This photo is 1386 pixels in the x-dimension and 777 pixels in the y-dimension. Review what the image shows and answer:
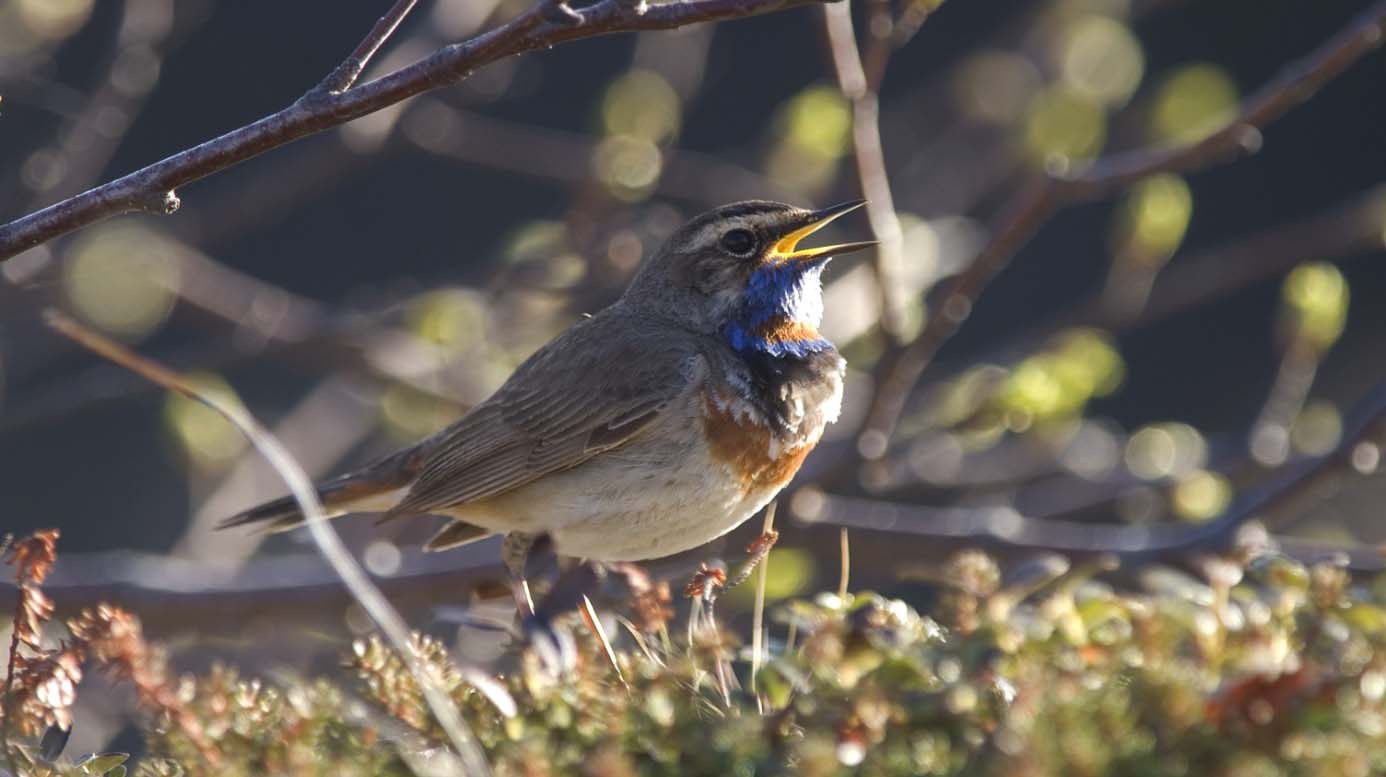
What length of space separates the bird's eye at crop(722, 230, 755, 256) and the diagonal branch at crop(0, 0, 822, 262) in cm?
253

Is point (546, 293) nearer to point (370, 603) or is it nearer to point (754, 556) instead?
point (754, 556)

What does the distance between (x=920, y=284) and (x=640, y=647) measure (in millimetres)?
5420

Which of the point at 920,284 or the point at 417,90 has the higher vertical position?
the point at 417,90

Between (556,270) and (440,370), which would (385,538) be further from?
(556,270)

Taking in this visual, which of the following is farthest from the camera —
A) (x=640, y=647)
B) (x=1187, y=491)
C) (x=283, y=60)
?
(x=283, y=60)

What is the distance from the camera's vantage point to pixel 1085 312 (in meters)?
7.14

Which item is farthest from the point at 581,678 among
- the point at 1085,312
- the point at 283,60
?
the point at 283,60

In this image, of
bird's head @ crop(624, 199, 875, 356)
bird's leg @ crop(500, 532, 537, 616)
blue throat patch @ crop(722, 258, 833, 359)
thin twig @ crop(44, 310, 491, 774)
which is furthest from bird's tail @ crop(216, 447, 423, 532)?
thin twig @ crop(44, 310, 491, 774)

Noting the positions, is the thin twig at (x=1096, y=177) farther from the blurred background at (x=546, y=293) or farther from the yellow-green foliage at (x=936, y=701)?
the yellow-green foliage at (x=936, y=701)

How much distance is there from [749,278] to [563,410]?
0.72 metres

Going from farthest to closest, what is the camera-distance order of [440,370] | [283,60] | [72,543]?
[283,60] → [72,543] → [440,370]

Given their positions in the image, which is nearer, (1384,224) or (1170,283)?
(1384,224)

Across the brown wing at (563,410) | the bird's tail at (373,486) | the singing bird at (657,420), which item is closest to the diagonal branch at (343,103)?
the singing bird at (657,420)

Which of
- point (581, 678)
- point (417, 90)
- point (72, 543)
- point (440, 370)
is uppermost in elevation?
point (417, 90)
